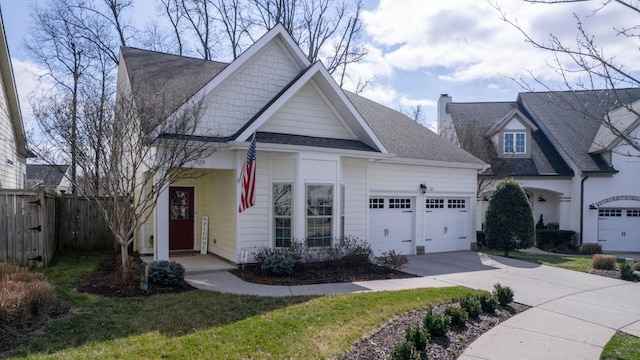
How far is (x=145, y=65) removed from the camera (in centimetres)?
1448

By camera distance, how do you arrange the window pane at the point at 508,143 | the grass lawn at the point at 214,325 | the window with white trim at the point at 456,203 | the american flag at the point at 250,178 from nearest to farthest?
the grass lawn at the point at 214,325
the american flag at the point at 250,178
the window with white trim at the point at 456,203
the window pane at the point at 508,143

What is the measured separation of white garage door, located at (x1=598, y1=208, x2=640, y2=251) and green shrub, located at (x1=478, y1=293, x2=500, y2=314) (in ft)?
54.1

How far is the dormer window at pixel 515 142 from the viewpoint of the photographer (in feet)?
75.4


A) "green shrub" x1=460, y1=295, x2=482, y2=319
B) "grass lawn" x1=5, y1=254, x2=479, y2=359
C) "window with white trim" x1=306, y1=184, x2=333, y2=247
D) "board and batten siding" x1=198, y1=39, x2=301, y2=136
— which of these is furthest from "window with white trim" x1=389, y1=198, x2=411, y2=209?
"green shrub" x1=460, y1=295, x2=482, y2=319

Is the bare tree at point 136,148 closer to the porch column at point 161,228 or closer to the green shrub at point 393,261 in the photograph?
the porch column at point 161,228

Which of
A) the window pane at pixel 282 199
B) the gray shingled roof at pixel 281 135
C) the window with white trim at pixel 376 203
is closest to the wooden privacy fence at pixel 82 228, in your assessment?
the gray shingled roof at pixel 281 135

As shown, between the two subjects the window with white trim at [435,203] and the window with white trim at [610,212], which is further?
→ the window with white trim at [610,212]

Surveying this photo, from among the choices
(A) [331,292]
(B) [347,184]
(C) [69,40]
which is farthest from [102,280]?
(C) [69,40]

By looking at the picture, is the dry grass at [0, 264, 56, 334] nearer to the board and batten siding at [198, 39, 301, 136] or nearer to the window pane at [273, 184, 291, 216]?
the board and batten siding at [198, 39, 301, 136]

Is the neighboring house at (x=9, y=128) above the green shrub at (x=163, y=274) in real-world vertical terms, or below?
above

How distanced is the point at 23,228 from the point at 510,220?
1551cm

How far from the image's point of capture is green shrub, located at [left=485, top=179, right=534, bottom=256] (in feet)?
51.3

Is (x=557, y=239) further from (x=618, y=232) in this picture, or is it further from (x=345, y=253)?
(x=345, y=253)

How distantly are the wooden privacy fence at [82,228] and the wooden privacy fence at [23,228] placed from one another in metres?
3.10
